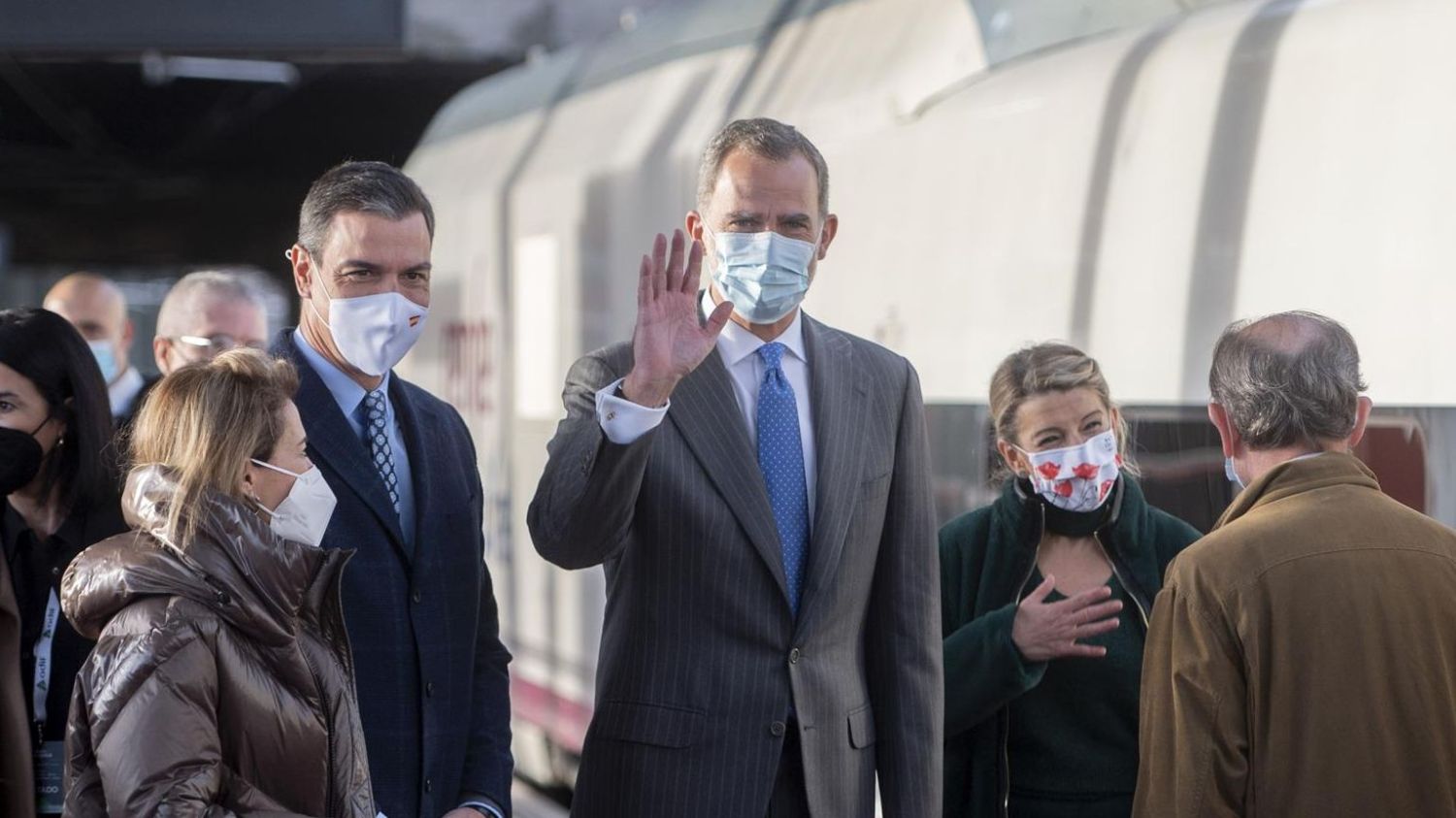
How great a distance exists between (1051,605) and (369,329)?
1.23 meters

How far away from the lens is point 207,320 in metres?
4.58

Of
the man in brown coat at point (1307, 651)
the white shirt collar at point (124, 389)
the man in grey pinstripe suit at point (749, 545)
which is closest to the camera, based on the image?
the man in brown coat at point (1307, 651)

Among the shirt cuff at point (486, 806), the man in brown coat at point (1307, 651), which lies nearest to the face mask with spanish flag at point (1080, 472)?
the man in brown coat at point (1307, 651)

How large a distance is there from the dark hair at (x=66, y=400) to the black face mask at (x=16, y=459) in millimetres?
98

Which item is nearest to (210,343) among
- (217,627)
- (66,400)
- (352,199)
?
(66,400)

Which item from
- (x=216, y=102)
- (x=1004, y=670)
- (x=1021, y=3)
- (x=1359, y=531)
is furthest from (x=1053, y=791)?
(x=216, y=102)

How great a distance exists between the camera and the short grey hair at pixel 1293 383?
2441 mm

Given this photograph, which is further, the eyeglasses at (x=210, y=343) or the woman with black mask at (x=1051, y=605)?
the eyeglasses at (x=210, y=343)

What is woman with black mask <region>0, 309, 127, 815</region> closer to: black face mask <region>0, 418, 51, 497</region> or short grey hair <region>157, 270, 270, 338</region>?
black face mask <region>0, 418, 51, 497</region>

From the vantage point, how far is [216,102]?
44.1 feet

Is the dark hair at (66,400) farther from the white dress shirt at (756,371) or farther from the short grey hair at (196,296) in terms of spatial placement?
the short grey hair at (196,296)

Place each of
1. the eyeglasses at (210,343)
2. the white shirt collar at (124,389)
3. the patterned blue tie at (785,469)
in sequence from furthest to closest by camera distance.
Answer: the white shirt collar at (124,389) < the eyeglasses at (210,343) < the patterned blue tie at (785,469)

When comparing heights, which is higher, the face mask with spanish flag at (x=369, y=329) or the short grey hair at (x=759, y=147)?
the short grey hair at (x=759, y=147)

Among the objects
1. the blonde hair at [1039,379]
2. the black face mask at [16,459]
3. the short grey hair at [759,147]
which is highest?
the short grey hair at [759,147]
